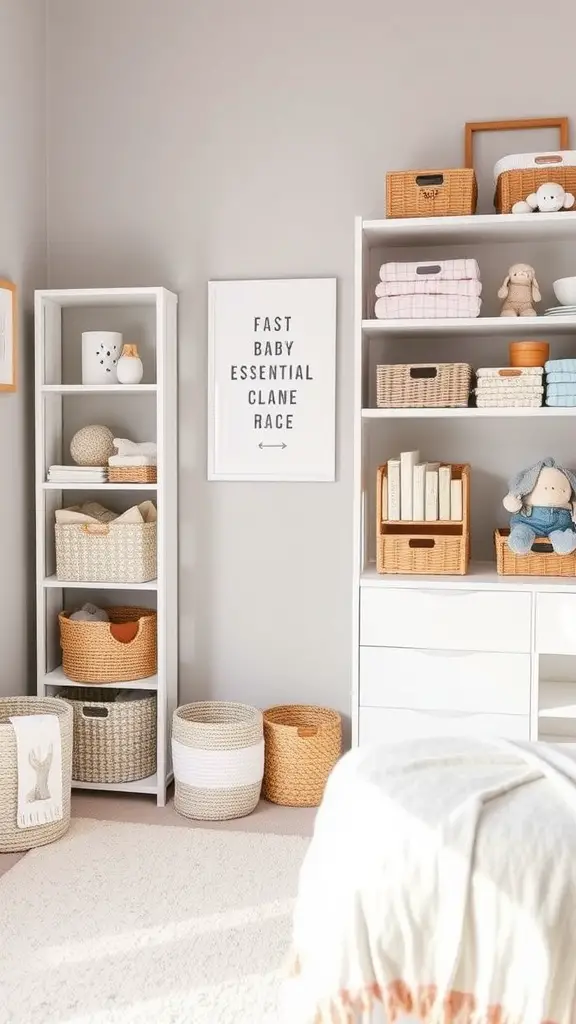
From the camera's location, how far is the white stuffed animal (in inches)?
113

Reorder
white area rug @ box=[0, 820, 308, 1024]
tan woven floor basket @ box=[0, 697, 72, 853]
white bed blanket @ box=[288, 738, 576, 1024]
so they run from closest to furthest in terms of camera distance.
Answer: white bed blanket @ box=[288, 738, 576, 1024], white area rug @ box=[0, 820, 308, 1024], tan woven floor basket @ box=[0, 697, 72, 853]

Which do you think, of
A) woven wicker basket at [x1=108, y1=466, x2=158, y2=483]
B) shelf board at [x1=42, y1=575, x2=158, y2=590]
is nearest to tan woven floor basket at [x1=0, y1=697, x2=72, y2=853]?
shelf board at [x1=42, y1=575, x2=158, y2=590]

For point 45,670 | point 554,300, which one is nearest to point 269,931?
point 45,670

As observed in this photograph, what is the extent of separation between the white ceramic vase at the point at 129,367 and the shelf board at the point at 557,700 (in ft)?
5.31

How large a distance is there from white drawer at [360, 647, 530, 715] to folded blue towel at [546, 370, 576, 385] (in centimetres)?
79

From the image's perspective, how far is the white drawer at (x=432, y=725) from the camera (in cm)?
290

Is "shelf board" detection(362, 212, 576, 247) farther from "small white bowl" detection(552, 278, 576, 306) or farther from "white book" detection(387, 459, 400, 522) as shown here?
"white book" detection(387, 459, 400, 522)

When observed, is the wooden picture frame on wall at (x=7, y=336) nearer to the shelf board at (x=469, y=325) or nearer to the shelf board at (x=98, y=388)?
the shelf board at (x=98, y=388)

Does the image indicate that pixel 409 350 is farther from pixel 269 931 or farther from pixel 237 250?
pixel 269 931

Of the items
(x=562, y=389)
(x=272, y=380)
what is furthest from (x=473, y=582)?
(x=272, y=380)

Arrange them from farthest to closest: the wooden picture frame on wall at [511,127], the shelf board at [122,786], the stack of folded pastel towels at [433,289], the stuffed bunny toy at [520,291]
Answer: the shelf board at [122,786]
the wooden picture frame on wall at [511,127]
the stuffed bunny toy at [520,291]
the stack of folded pastel towels at [433,289]

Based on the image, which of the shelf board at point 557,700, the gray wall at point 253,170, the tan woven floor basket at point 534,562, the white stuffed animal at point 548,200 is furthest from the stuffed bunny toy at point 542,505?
the white stuffed animal at point 548,200

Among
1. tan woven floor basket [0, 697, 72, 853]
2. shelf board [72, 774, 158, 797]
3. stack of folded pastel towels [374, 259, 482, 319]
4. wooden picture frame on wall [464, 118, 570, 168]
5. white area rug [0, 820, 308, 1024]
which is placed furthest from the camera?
shelf board [72, 774, 158, 797]

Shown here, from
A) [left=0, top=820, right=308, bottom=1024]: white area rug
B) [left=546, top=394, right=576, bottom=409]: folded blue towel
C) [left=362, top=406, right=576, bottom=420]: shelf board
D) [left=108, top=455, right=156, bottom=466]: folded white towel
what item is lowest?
[left=0, top=820, right=308, bottom=1024]: white area rug
